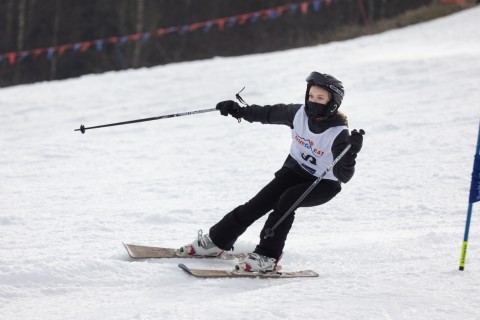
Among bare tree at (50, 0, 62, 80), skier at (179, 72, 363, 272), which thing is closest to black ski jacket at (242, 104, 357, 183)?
skier at (179, 72, 363, 272)

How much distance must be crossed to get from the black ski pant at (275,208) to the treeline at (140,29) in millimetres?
22412

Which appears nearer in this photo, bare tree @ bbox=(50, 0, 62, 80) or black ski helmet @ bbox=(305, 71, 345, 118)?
black ski helmet @ bbox=(305, 71, 345, 118)

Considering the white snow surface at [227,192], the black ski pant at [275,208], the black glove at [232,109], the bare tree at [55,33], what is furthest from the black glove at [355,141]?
the bare tree at [55,33]

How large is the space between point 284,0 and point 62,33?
935 cm

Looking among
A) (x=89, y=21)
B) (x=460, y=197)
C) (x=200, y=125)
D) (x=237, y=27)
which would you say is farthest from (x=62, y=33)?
(x=460, y=197)

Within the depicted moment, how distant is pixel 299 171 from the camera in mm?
4379

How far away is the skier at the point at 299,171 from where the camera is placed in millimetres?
4109

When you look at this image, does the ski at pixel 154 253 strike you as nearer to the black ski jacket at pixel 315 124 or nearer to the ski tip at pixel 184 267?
the ski tip at pixel 184 267

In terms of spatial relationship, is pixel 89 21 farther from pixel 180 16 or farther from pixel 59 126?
pixel 59 126

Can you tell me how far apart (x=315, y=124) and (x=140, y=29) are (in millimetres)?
23770

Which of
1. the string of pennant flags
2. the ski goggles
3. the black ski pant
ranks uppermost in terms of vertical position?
the string of pennant flags

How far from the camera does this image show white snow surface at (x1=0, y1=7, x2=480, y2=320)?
3.59 metres

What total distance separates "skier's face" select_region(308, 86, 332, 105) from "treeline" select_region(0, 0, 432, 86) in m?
22.5

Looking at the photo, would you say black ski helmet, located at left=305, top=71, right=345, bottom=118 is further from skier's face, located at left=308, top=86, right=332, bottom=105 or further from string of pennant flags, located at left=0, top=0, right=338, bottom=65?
string of pennant flags, located at left=0, top=0, right=338, bottom=65
